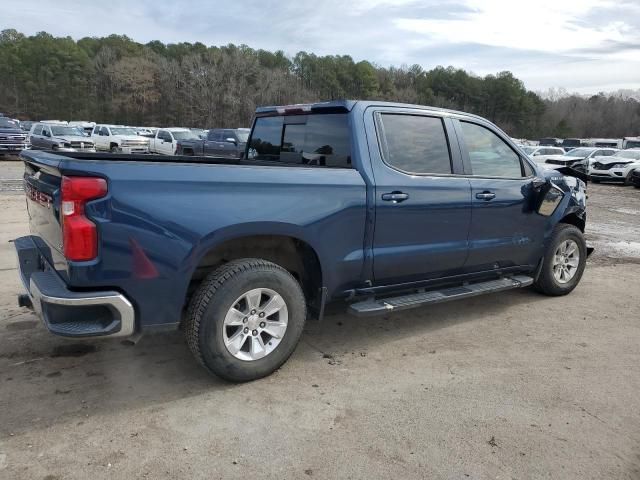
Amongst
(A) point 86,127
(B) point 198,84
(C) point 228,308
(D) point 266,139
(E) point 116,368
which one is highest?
(B) point 198,84

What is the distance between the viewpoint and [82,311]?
9.55ft

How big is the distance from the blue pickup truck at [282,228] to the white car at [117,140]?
23.0 metres

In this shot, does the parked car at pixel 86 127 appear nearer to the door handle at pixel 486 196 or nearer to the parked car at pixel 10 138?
the parked car at pixel 10 138

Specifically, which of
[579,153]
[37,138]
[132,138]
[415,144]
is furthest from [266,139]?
[579,153]

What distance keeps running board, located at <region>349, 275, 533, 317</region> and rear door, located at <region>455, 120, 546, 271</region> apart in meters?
0.16

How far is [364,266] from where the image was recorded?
3855 mm

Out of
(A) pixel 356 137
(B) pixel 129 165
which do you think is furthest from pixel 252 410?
Answer: (A) pixel 356 137

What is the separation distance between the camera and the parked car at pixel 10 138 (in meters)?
22.7

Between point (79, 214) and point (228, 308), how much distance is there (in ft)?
3.35

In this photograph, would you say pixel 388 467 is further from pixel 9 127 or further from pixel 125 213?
pixel 9 127

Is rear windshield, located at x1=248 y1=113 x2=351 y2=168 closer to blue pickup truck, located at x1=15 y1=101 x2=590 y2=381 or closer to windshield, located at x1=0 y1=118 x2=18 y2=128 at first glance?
blue pickup truck, located at x1=15 y1=101 x2=590 y2=381

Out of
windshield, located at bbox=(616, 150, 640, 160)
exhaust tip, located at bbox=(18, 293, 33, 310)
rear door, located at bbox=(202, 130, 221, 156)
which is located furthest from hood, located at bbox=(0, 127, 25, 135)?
windshield, located at bbox=(616, 150, 640, 160)

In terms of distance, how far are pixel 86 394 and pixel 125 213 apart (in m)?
1.25

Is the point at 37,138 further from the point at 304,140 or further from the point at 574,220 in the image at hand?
the point at 574,220
